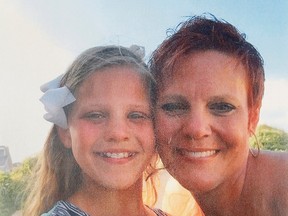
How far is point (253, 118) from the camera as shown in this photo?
217 cm

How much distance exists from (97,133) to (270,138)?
1.96 ft

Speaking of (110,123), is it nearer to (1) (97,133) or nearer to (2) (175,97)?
(1) (97,133)

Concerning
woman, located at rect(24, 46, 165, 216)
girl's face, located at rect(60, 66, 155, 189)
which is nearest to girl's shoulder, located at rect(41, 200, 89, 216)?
woman, located at rect(24, 46, 165, 216)

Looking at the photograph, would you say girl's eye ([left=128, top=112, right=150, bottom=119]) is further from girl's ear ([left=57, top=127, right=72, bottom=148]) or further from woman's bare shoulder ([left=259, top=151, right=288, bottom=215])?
woman's bare shoulder ([left=259, top=151, right=288, bottom=215])

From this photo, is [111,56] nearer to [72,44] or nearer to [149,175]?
[72,44]

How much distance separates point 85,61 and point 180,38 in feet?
1.01

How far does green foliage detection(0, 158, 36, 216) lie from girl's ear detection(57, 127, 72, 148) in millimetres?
132

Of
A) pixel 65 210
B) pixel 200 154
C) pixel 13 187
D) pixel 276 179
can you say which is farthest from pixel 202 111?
pixel 13 187

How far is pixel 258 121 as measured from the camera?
2186mm

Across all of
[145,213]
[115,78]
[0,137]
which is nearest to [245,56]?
[115,78]

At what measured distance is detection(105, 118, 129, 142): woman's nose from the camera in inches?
79.6

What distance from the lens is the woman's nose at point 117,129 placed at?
2.02 meters

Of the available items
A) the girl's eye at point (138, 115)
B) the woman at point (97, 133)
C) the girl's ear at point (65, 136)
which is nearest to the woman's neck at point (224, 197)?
the woman at point (97, 133)

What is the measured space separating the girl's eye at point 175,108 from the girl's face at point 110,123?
0.06 m
